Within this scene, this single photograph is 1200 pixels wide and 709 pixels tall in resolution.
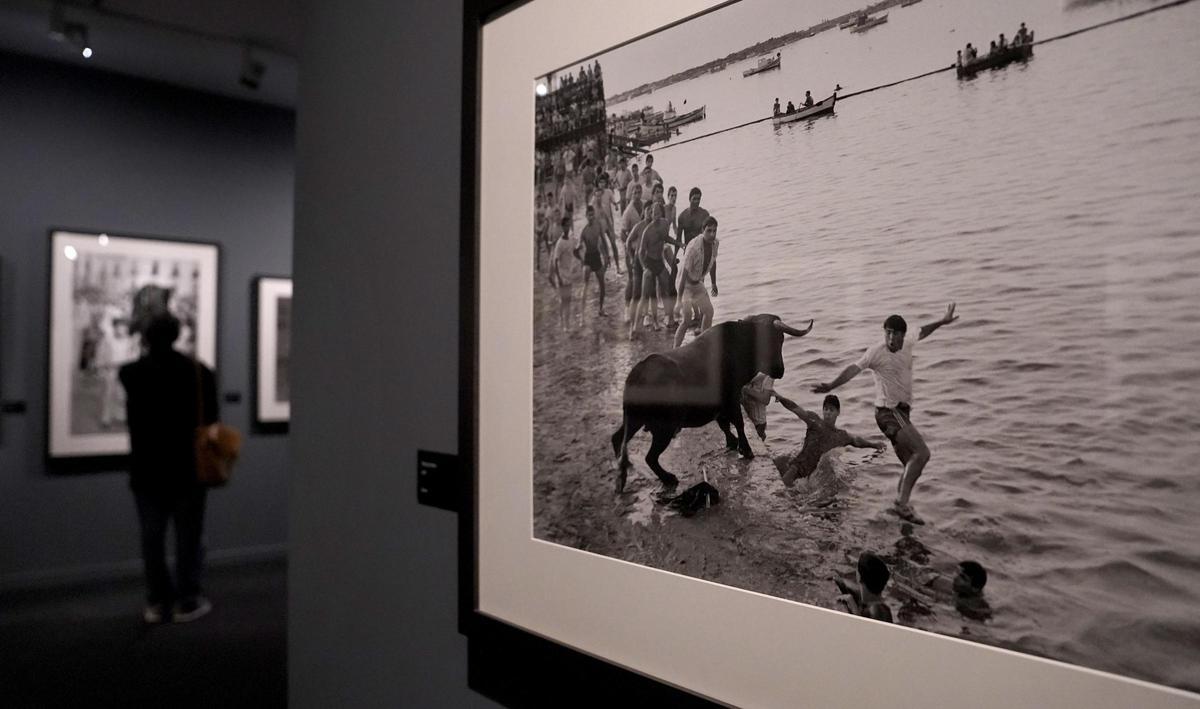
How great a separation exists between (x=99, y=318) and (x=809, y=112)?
481cm

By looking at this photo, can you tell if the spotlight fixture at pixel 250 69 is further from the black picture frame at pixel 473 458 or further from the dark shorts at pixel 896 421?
the dark shorts at pixel 896 421

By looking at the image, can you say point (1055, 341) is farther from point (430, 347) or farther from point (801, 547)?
point (430, 347)

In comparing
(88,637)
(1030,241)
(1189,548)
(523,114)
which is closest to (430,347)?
(523,114)

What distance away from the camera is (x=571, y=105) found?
966 millimetres

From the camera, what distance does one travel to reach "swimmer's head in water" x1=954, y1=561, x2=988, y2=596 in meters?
0.60

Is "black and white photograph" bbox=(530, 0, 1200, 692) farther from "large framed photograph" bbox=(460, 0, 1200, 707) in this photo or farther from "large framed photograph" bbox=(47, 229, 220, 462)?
"large framed photograph" bbox=(47, 229, 220, 462)

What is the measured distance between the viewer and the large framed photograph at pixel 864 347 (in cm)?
53

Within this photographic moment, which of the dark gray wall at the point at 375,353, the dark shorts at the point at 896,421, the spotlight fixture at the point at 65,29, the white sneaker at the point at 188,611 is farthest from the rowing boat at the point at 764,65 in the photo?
the white sneaker at the point at 188,611

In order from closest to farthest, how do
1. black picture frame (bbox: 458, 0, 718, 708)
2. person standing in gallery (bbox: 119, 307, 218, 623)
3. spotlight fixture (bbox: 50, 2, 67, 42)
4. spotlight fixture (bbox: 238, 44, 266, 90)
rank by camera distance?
black picture frame (bbox: 458, 0, 718, 708), spotlight fixture (bbox: 50, 2, 67, 42), person standing in gallery (bbox: 119, 307, 218, 623), spotlight fixture (bbox: 238, 44, 266, 90)

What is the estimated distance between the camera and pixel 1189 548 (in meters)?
0.51

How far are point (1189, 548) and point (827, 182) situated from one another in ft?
1.33

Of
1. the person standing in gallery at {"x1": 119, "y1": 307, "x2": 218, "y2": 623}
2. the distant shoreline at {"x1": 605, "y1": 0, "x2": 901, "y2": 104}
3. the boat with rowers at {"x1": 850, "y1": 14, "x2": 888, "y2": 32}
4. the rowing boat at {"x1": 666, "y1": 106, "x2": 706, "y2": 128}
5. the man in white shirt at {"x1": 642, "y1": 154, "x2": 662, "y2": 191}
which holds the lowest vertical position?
the person standing in gallery at {"x1": 119, "y1": 307, "x2": 218, "y2": 623}

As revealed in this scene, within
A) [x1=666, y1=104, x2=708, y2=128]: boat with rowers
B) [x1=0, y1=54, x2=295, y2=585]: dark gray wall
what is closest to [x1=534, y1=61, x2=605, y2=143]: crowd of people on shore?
[x1=666, y1=104, x2=708, y2=128]: boat with rowers

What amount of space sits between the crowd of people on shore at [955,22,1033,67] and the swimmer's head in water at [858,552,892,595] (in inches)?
17.1
